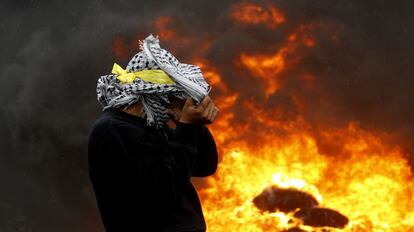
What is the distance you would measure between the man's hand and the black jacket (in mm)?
32

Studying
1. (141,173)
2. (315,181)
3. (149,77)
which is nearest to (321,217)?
(315,181)

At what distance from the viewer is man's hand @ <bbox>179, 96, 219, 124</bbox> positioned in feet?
8.52

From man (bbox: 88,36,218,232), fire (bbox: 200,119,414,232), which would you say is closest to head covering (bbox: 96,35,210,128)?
man (bbox: 88,36,218,232)

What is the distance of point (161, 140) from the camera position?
268cm

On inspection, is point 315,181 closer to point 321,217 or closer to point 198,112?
point 321,217

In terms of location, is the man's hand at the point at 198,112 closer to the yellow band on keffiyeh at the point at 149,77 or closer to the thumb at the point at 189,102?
the thumb at the point at 189,102

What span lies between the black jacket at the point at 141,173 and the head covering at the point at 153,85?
7cm

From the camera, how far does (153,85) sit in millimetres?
2674

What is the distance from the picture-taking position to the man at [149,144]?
2521mm

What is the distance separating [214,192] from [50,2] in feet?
39.7

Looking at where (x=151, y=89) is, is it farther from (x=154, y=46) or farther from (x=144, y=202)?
(x=144, y=202)

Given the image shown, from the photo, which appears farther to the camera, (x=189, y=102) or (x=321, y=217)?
(x=321, y=217)

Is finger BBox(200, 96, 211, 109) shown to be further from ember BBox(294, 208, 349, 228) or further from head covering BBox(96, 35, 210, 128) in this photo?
ember BBox(294, 208, 349, 228)

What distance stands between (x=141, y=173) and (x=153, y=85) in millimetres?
413
